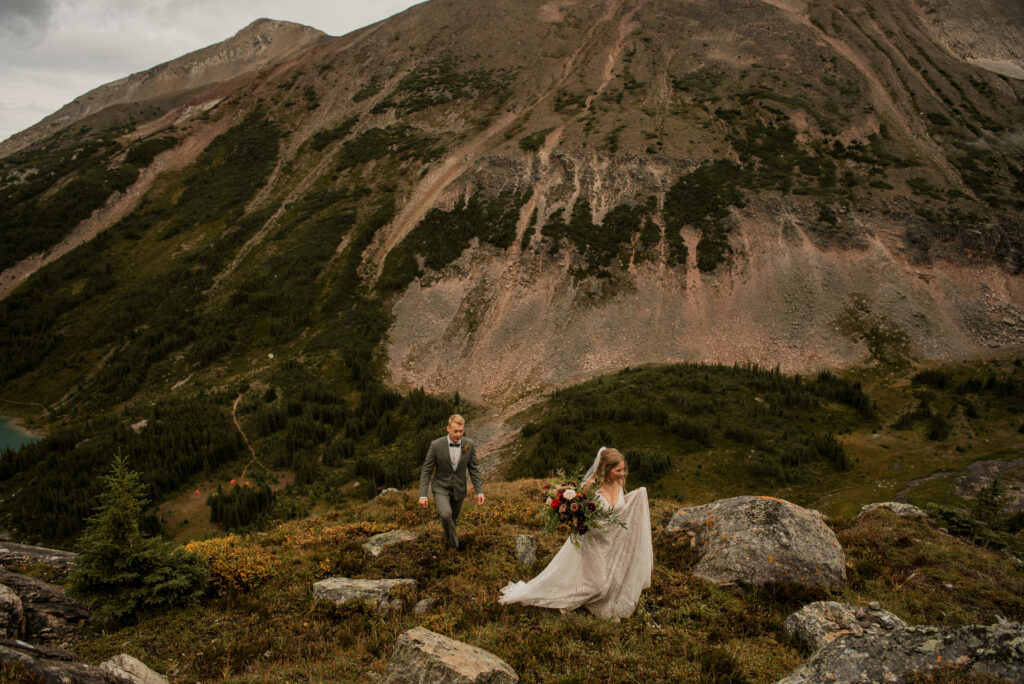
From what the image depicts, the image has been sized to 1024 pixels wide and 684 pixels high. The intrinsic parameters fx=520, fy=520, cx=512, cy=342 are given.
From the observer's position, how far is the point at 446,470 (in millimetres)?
11211

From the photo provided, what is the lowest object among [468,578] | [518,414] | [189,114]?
[518,414]

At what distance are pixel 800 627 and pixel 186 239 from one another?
74.4 m

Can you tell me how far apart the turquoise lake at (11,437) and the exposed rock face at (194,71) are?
11729 centimetres

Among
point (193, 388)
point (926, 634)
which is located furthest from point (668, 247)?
point (926, 634)

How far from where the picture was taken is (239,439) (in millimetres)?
37812

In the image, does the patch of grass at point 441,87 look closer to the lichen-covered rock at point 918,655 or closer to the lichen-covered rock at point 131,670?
the lichen-covered rock at point 131,670

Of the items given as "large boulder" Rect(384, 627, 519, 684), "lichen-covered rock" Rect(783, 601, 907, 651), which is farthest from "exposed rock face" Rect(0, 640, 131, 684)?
"lichen-covered rock" Rect(783, 601, 907, 651)

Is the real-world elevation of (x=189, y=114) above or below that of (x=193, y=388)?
above

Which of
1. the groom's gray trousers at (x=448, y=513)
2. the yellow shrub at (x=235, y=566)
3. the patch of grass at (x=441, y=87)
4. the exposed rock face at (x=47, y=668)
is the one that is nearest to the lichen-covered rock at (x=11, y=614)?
the exposed rock face at (x=47, y=668)

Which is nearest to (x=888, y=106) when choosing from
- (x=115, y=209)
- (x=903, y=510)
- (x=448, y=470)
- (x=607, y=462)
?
(x=903, y=510)

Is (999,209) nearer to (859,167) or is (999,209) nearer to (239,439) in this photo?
(859,167)

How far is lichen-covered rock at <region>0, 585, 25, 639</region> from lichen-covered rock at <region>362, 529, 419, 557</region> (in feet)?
19.5

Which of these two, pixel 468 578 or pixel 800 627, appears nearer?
pixel 800 627

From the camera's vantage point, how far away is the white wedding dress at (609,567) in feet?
28.9
